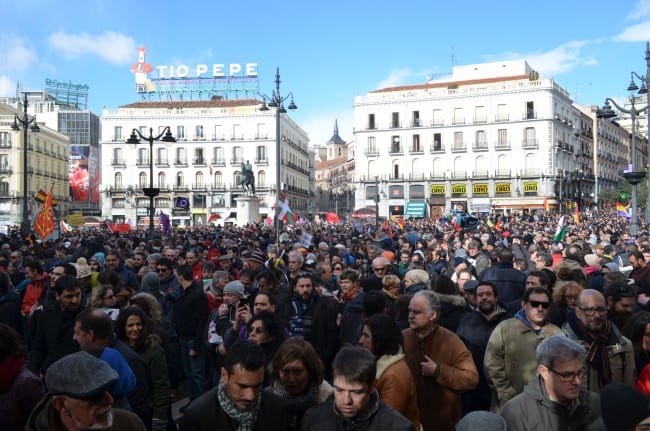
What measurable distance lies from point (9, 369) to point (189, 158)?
62.2 meters

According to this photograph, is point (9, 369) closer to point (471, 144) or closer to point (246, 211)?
point (246, 211)

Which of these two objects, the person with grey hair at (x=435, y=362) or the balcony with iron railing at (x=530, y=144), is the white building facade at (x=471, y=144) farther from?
the person with grey hair at (x=435, y=362)

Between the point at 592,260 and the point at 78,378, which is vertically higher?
the point at 592,260

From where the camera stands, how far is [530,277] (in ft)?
20.4

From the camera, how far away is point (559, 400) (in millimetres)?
3197

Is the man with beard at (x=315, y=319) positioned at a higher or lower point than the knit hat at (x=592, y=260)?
lower

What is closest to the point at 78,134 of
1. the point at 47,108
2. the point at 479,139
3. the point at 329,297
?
the point at 47,108

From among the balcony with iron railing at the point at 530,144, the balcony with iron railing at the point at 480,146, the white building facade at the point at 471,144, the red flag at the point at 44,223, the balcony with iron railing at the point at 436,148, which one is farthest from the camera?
the balcony with iron railing at the point at 436,148

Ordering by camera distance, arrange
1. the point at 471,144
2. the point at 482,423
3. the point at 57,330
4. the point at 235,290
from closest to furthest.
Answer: the point at 482,423 → the point at 57,330 → the point at 235,290 → the point at 471,144

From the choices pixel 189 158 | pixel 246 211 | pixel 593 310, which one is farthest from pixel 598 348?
pixel 189 158

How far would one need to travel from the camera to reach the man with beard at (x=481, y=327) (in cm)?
516

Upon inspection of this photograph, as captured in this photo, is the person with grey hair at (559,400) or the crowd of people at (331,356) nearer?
the crowd of people at (331,356)

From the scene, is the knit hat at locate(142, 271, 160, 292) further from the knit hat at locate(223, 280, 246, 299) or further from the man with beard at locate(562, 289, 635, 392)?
the man with beard at locate(562, 289, 635, 392)

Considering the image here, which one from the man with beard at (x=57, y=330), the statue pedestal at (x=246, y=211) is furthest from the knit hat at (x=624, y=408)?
the statue pedestal at (x=246, y=211)
